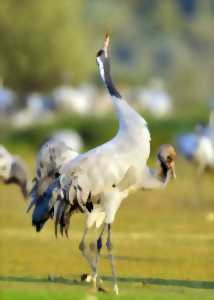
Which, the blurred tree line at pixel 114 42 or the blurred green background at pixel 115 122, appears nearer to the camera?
the blurred green background at pixel 115 122

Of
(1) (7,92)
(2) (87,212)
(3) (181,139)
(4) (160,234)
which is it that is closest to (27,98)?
(1) (7,92)

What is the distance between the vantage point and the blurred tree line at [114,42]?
51750 mm

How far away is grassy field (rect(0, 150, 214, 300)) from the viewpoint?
1277cm

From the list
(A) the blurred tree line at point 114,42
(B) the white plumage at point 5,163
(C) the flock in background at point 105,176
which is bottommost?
(A) the blurred tree line at point 114,42

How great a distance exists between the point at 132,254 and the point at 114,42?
93979mm

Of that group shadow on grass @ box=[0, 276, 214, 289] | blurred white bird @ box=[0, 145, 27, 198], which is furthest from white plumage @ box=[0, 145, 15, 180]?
shadow on grass @ box=[0, 276, 214, 289]

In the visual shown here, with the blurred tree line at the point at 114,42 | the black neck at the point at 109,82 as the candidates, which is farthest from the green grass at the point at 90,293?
the blurred tree line at the point at 114,42

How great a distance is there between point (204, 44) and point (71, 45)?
2173 inches

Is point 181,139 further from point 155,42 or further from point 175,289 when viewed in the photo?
point 155,42

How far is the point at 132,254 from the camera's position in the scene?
17016 mm

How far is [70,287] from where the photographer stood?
1297 centimetres

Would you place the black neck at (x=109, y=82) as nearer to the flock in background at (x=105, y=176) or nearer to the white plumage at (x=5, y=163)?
the flock in background at (x=105, y=176)

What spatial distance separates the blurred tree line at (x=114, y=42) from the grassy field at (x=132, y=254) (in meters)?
24.9

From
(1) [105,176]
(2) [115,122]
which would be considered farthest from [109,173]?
(2) [115,122]
